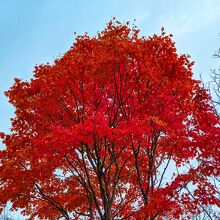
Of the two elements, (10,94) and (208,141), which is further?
(10,94)

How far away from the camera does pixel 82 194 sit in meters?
23.9

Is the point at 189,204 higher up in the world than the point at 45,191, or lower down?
lower down

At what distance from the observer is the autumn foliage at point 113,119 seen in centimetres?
1712

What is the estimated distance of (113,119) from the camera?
19.2m

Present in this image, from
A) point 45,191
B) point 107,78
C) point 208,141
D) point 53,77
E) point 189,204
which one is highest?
point 53,77

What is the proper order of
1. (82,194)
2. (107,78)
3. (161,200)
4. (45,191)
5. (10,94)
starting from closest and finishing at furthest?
(161,200)
(107,78)
(10,94)
(45,191)
(82,194)

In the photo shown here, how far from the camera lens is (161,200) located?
17094 millimetres

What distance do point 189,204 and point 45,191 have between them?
878cm

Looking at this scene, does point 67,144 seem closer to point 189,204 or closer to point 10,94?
point 10,94

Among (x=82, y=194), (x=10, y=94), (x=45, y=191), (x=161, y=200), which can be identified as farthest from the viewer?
(x=82, y=194)

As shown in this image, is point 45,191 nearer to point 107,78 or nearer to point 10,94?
point 10,94

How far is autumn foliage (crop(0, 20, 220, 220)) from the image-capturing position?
17.1 metres

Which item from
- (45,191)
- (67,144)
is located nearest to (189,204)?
(67,144)

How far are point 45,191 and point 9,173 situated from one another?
11.9ft
